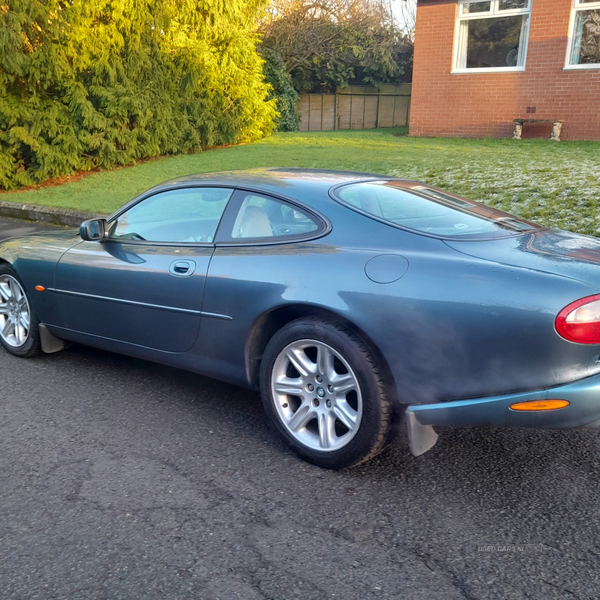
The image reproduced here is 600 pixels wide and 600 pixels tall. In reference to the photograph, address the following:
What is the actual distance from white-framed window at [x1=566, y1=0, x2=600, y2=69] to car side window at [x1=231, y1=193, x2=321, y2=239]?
1309cm

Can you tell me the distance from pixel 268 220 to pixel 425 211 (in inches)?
32.6

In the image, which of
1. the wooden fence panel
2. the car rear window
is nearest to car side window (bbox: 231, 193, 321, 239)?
the car rear window

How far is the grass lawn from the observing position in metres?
7.57

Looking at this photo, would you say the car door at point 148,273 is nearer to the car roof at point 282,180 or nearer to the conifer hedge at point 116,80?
the car roof at point 282,180

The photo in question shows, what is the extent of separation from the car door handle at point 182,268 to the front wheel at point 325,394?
0.68 meters

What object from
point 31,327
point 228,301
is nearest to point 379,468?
point 228,301

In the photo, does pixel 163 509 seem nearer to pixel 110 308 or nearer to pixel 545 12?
pixel 110 308

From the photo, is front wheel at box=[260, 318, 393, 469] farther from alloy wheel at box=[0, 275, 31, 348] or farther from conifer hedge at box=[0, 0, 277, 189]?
conifer hedge at box=[0, 0, 277, 189]

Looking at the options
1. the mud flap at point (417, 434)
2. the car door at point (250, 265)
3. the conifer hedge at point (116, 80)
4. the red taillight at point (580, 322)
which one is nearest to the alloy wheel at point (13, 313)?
the car door at point (250, 265)

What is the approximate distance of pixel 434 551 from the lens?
238cm

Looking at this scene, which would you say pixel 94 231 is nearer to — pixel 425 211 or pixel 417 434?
pixel 425 211

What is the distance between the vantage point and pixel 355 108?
25516 mm

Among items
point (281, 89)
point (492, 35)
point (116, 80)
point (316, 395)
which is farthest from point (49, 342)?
point (281, 89)

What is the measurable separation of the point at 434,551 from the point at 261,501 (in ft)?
2.48
